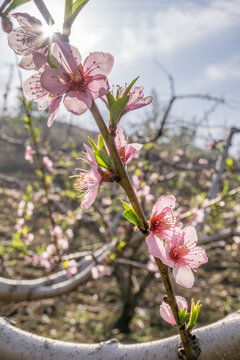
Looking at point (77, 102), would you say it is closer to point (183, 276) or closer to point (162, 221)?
point (162, 221)

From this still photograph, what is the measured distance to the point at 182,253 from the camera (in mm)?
759

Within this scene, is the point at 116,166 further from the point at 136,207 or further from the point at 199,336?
the point at 199,336

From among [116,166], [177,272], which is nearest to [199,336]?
[177,272]

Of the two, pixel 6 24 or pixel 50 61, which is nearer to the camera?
pixel 50 61

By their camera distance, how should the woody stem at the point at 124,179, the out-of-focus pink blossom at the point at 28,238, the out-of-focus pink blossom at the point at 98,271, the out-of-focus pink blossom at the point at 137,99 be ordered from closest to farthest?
the woody stem at the point at 124,179 < the out-of-focus pink blossom at the point at 137,99 < the out-of-focus pink blossom at the point at 98,271 < the out-of-focus pink blossom at the point at 28,238

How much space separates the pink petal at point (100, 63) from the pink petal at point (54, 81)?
7cm

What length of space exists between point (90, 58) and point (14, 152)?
54.7ft

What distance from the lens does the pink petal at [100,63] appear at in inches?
26.9

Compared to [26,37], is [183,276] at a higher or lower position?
lower

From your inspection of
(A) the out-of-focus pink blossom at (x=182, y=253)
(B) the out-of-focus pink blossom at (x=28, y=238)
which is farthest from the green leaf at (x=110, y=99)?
(B) the out-of-focus pink blossom at (x=28, y=238)

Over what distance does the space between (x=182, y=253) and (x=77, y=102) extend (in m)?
0.49

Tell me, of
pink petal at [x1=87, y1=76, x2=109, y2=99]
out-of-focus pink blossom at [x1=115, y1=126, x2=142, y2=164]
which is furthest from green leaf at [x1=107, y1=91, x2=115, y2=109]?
out-of-focus pink blossom at [x1=115, y1=126, x2=142, y2=164]

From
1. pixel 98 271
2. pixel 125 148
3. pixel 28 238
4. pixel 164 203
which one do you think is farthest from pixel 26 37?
pixel 28 238

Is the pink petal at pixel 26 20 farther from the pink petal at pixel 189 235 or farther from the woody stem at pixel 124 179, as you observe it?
the pink petal at pixel 189 235
